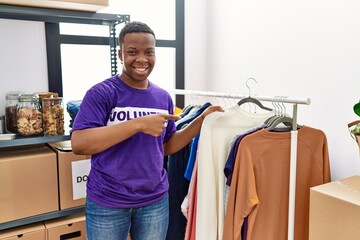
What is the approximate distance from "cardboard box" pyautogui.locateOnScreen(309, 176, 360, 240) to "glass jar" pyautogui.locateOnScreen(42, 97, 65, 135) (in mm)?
1238

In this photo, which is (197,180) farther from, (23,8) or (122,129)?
(23,8)

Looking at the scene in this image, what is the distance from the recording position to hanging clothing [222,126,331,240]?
3.99 feet

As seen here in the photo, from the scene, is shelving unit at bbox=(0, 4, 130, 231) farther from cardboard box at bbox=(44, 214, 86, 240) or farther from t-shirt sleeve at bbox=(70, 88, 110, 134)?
t-shirt sleeve at bbox=(70, 88, 110, 134)

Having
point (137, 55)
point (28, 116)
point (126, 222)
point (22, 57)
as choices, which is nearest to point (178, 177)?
point (126, 222)

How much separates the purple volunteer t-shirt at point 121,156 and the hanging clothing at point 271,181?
0.31 m

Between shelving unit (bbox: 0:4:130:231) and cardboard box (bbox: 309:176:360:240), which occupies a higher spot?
shelving unit (bbox: 0:4:130:231)

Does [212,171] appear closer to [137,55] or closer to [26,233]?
[137,55]

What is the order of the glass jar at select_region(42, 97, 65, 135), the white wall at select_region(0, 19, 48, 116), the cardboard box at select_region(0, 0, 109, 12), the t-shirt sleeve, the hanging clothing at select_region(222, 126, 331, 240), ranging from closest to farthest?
1. the t-shirt sleeve
2. the hanging clothing at select_region(222, 126, 331, 240)
3. the cardboard box at select_region(0, 0, 109, 12)
4. the glass jar at select_region(42, 97, 65, 135)
5. the white wall at select_region(0, 19, 48, 116)

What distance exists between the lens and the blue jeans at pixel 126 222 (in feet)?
3.84

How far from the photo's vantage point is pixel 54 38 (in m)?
2.02

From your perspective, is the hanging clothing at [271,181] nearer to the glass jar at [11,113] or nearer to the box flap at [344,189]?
the box flap at [344,189]

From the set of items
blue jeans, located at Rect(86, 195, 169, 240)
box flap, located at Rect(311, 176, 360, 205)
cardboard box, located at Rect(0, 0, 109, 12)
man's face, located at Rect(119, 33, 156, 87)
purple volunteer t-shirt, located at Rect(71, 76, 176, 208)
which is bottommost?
blue jeans, located at Rect(86, 195, 169, 240)

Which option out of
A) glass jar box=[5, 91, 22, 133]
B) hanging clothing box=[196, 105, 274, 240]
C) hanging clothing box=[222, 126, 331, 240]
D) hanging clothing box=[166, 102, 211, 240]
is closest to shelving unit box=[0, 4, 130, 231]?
glass jar box=[5, 91, 22, 133]

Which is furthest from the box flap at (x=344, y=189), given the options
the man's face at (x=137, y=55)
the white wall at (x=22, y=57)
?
the white wall at (x=22, y=57)
